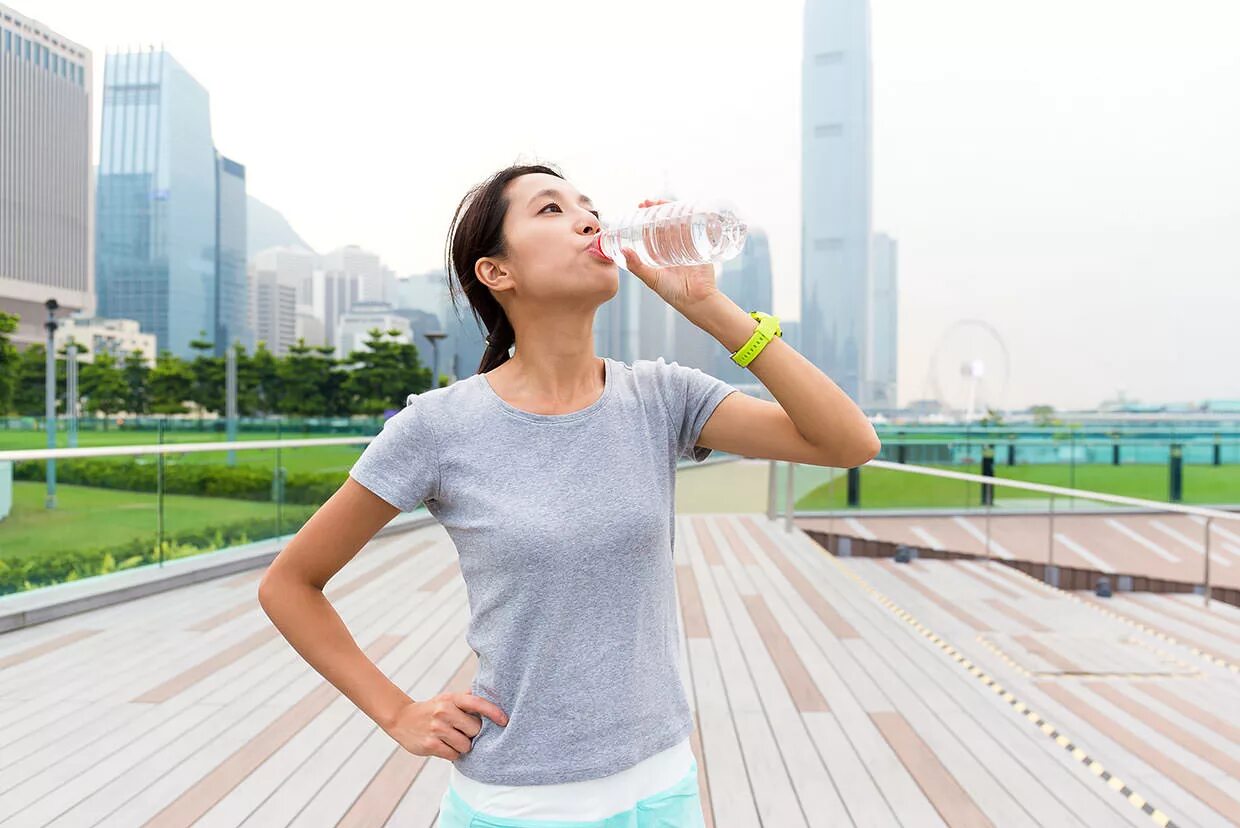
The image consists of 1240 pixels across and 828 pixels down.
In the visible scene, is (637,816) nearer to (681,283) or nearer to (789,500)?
(681,283)

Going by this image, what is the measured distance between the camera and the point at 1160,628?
475 centimetres

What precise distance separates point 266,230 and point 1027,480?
440ft

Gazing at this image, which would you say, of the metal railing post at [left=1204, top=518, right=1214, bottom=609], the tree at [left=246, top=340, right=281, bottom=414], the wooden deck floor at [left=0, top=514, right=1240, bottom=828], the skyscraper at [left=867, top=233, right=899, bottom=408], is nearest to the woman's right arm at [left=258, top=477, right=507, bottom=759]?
the wooden deck floor at [left=0, top=514, right=1240, bottom=828]

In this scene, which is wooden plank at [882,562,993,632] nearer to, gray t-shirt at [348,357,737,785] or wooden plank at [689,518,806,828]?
wooden plank at [689,518,806,828]

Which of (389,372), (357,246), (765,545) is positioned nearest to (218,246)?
(357,246)

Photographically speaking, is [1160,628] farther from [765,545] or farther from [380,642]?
[380,642]

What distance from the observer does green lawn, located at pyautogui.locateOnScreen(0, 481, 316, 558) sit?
409cm

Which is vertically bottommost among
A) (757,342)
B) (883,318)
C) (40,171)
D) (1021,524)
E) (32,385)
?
(1021,524)

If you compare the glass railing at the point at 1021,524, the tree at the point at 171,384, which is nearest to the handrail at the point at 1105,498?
the glass railing at the point at 1021,524

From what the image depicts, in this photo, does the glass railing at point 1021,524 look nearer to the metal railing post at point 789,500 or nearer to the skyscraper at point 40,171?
the metal railing post at point 789,500

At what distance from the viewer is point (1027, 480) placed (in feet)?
25.4

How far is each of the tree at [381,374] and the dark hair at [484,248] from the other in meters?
44.0

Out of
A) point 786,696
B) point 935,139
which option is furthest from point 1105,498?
point 935,139

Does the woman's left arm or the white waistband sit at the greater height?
the woman's left arm
